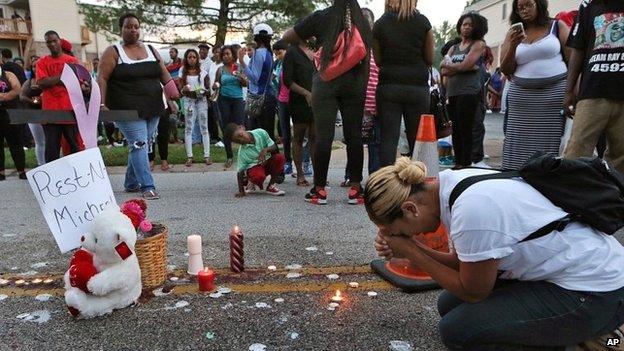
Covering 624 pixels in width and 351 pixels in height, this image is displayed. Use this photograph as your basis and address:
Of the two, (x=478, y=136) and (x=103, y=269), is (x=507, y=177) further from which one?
(x=478, y=136)

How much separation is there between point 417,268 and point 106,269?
1.65 m

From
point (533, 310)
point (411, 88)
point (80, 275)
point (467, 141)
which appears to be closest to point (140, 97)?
point (411, 88)

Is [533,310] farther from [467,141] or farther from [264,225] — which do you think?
[467,141]

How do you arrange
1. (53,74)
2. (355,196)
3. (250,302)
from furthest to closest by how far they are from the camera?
1. (53,74)
2. (355,196)
3. (250,302)

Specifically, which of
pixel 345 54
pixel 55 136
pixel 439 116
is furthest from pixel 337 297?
pixel 55 136

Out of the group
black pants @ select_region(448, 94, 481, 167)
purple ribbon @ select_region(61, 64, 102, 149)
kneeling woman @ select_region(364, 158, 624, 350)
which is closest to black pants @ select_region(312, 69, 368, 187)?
black pants @ select_region(448, 94, 481, 167)

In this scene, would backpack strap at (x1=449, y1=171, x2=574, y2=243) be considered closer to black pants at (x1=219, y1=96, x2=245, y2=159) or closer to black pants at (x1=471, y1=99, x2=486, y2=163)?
black pants at (x1=471, y1=99, x2=486, y2=163)

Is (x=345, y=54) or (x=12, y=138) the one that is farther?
(x=12, y=138)

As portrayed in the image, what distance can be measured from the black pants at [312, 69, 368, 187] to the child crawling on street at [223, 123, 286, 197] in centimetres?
87

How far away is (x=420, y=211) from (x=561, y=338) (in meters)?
0.70

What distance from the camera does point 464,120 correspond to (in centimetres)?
575

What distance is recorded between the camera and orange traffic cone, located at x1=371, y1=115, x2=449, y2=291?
9.19ft

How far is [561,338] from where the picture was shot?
1845mm

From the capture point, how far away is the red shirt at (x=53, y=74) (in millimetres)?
5434
